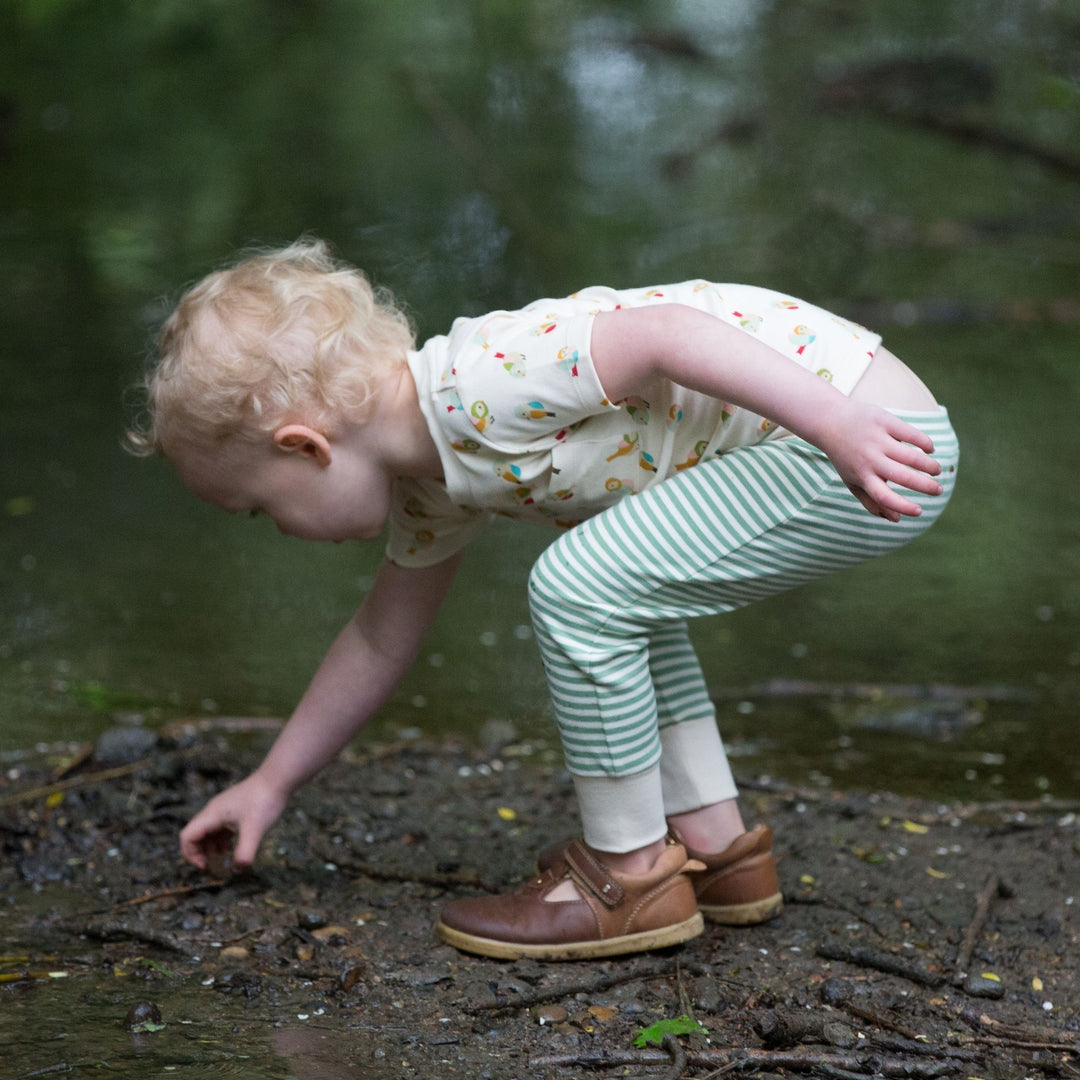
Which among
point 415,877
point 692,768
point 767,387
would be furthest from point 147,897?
point 767,387

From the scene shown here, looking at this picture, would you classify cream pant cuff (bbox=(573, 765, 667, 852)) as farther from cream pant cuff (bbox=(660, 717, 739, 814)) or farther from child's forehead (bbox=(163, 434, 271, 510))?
child's forehead (bbox=(163, 434, 271, 510))

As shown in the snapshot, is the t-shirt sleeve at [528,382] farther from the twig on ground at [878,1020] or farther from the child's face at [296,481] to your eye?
the twig on ground at [878,1020]

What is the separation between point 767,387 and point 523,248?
4989 mm

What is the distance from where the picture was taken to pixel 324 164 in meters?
8.12

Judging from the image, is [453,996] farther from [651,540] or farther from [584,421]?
[584,421]

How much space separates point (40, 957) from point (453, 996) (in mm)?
558

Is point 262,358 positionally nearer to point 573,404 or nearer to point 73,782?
point 573,404

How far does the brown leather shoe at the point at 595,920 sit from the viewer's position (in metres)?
2.02

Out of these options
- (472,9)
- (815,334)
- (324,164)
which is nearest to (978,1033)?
(815,334)

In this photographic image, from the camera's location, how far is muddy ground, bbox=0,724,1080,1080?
5.78ft

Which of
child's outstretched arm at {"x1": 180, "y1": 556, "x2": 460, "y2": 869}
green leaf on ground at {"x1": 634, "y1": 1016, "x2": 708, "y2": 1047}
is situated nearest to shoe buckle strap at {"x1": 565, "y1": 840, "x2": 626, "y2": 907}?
green leaf on ground at {"x1": 634, "y1": 1016, "x2": 708, "y2": 1047}

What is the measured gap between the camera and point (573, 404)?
1.90 m

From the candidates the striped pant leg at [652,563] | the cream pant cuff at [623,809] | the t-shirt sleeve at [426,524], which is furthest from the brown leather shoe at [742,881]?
A: the t-shirt sleeve at [426,524]

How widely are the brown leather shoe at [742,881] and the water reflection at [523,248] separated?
26.3 inches
